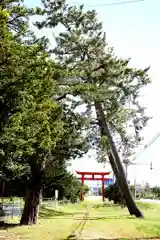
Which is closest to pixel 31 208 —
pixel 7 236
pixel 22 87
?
pixel 7 236

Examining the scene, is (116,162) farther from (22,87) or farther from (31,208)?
(22,87)

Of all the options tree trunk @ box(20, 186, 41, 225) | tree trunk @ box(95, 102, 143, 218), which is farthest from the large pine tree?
tree trunk @ box(20, 186, 41, 225)

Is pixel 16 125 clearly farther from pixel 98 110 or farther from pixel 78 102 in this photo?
pixel 98 110

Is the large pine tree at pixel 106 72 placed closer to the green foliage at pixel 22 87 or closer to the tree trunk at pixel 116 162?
the tree trunk at pixel 116 162

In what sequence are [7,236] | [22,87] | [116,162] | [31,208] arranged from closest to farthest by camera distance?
1. [22,87]
2. [7,236]
3. [31,208]
4. [116,162]

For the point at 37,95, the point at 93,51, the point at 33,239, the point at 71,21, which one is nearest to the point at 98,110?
the point at 93,51

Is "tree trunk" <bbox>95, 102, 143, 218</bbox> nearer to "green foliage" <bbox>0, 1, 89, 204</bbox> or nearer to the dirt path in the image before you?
"green foliage" <bbox>0, 1, 89, 204</bbox>

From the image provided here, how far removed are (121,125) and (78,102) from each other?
25.5 feet

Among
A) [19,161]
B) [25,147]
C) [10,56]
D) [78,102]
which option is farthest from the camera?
[78,102]

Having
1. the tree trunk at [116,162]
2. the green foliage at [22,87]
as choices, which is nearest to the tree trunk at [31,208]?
the green foliage at [22,87]

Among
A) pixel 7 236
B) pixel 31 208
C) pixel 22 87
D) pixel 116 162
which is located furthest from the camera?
pixel 116 162

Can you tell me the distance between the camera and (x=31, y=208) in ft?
66.2

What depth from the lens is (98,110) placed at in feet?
90.7

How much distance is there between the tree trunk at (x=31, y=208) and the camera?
1989 centimetres
